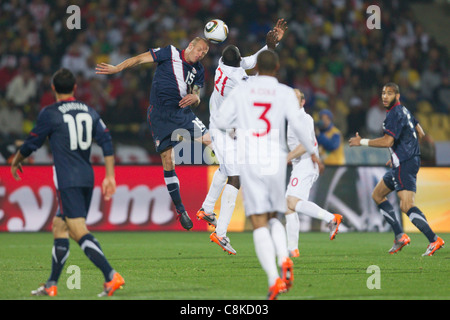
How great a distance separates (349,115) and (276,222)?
43.3 ft

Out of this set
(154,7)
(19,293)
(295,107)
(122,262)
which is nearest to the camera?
(295,107)

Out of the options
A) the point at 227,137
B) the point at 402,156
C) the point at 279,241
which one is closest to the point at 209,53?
the point at 402,156

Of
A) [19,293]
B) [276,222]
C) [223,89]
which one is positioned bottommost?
[19,293]

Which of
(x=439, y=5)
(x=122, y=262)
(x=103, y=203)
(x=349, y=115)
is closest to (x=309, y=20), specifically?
(x=349, y=115)

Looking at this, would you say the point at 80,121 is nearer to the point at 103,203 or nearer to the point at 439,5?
the point at 103,203

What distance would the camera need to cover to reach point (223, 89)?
11.2 meters

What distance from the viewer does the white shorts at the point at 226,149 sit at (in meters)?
10.9

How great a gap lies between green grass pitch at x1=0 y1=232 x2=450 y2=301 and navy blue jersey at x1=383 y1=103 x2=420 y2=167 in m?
1.48

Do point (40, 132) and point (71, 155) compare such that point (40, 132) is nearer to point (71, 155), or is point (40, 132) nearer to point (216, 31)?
point (71, 155)

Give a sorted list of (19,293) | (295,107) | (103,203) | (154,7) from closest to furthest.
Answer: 1. (295,107)
2. (19,293)
3. (103,203)
4. (154,7)

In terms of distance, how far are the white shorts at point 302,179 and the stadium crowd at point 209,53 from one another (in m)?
7.38

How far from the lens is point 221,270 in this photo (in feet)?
31.9

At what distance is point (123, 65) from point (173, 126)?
51.4 inches

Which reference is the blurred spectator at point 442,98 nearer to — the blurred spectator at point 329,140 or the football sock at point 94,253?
the blurred spectator at point 329,140
